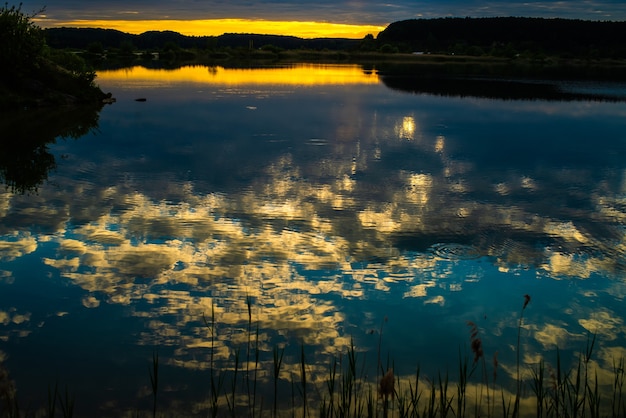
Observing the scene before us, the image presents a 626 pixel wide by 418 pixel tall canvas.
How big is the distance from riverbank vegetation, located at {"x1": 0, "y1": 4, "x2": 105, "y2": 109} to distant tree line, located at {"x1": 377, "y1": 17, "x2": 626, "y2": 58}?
328ft

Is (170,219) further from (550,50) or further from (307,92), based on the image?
(550,50)

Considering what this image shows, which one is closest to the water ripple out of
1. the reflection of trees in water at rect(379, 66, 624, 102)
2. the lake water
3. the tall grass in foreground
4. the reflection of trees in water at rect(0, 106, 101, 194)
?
the lake water

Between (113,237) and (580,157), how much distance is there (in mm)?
15259

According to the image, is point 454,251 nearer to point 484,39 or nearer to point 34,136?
point 34,136

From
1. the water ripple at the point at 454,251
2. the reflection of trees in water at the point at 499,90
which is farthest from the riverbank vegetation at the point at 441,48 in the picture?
the water ripple at the point at 454,251

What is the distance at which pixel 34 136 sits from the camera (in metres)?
21.2

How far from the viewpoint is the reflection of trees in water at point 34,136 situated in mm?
15383

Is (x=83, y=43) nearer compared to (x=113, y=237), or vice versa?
(x=113, y=237)

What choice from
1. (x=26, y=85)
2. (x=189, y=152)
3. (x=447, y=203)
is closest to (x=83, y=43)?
(x=26, y=85)

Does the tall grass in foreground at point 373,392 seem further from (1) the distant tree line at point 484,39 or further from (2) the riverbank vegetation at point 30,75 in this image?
(1) the distant tree line at point 484,39

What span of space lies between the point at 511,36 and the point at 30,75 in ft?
467

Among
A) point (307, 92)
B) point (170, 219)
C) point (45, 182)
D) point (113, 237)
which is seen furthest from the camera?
point (307, 92)

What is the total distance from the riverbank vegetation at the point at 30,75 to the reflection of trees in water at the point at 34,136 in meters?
1.13

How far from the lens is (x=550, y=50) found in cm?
13400
